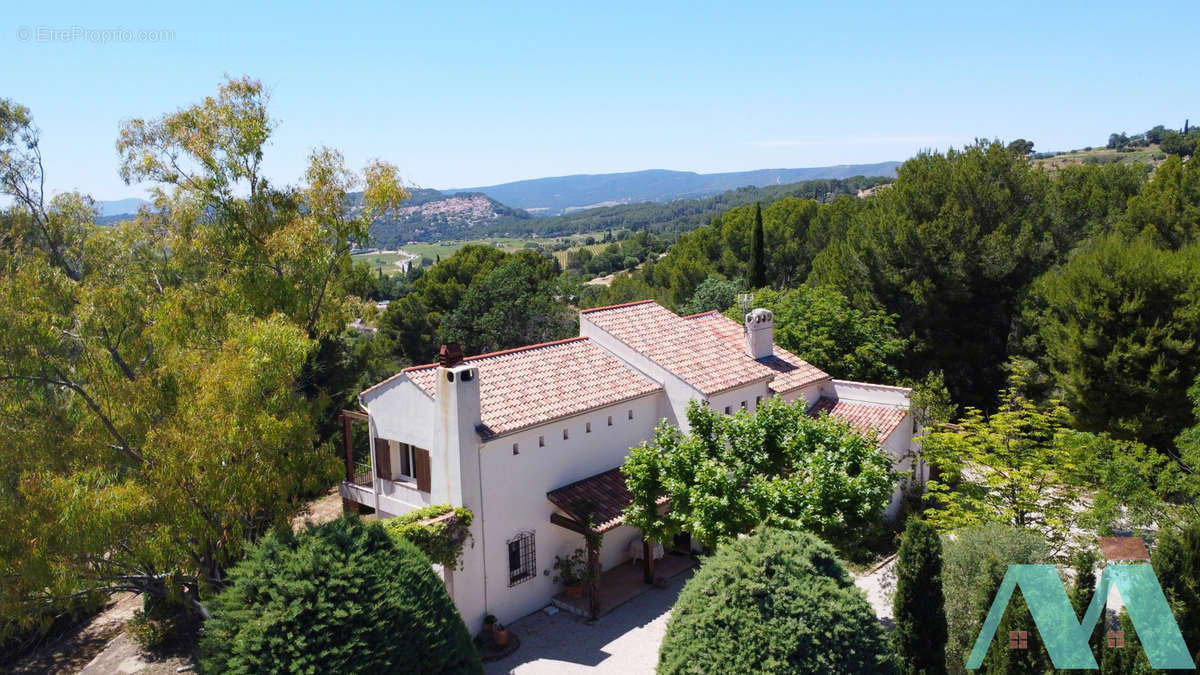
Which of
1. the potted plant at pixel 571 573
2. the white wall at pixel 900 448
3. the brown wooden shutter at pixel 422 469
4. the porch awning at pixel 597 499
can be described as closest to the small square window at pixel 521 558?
the potted plant at pixel 571 573

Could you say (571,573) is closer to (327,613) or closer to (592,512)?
(592,512)

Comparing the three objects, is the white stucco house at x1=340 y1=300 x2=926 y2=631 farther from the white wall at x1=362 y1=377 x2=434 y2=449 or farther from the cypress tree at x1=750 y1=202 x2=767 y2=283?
the cypress tree at x1=750 y1=202 x2=767 y2=283

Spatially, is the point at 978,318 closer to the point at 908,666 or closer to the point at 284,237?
the point at 908,666

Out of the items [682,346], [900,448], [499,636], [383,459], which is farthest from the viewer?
[900,448]

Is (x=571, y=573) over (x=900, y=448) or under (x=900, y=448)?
under

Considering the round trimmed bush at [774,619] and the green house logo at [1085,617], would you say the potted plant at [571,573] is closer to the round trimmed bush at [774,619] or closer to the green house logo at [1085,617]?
the round trimmed bush at [774,619]

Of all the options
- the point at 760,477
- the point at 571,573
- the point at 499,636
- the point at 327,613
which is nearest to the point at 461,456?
the point at 499,636

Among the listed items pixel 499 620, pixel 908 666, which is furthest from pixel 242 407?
pixel 908 666

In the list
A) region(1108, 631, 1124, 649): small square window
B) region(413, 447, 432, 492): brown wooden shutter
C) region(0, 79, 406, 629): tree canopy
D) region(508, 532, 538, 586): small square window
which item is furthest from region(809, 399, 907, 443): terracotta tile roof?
region(0, 79, 406, 629): tree canopy
